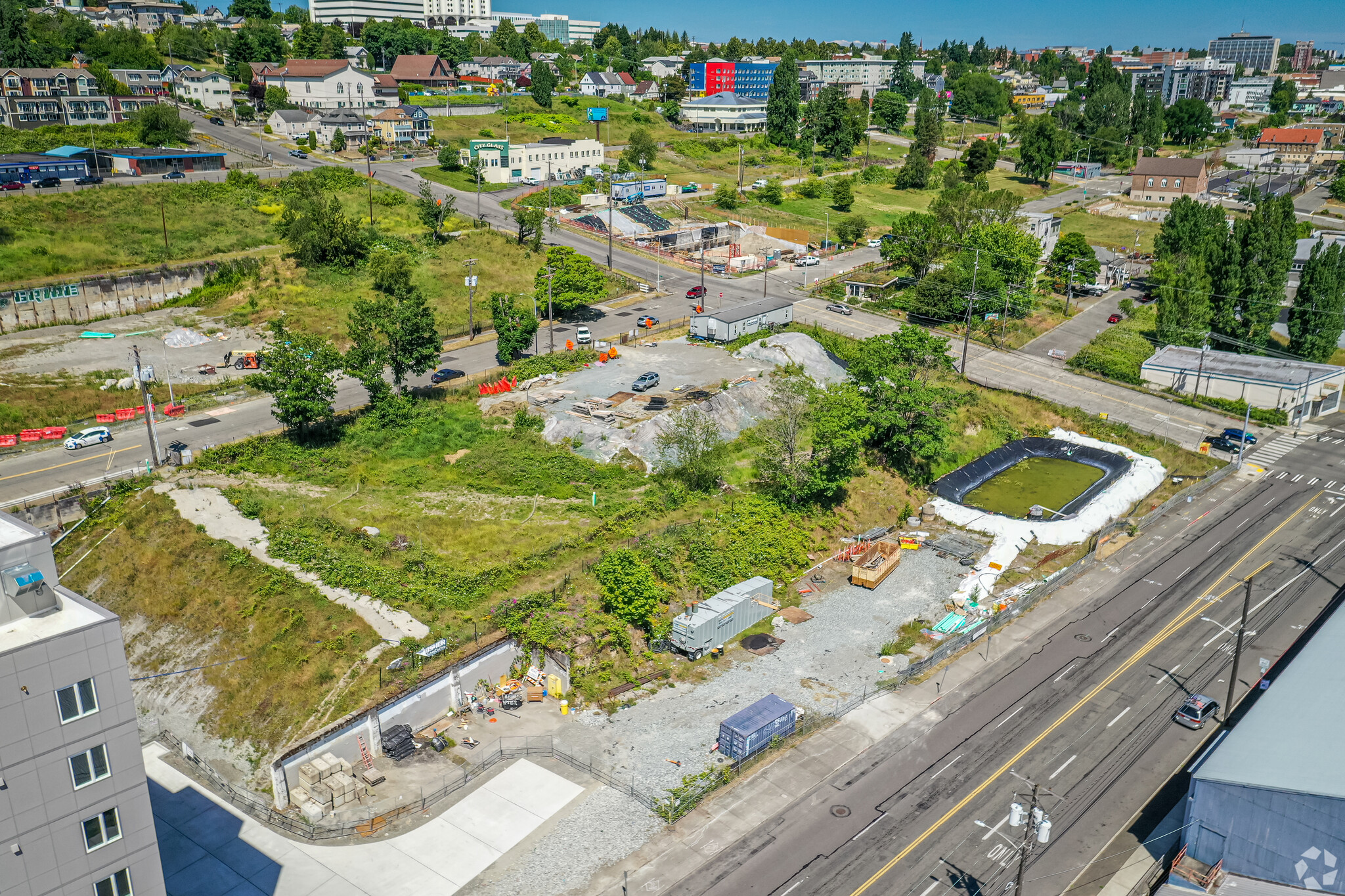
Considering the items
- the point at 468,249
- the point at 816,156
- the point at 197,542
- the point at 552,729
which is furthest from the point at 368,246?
the point at 816,156

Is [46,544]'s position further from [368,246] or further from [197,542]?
[368,246]

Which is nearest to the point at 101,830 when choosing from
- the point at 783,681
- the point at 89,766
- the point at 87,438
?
the point at 89,766

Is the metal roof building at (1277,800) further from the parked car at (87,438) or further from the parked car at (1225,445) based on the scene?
the parked car at (87,438)

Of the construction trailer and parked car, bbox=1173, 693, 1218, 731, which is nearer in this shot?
parked car, bbox=1173, 693, 1218, 731

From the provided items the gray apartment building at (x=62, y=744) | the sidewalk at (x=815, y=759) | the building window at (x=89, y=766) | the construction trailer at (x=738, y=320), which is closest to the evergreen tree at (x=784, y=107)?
the construction trailer at (x=738, y=320)

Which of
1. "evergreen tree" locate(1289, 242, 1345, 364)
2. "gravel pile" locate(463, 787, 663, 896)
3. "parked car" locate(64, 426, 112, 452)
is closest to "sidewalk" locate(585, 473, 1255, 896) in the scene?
"gravel pile" locate(463, 787, 663, 896)

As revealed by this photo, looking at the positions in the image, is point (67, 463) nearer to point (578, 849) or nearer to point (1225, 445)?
point (578, 849)

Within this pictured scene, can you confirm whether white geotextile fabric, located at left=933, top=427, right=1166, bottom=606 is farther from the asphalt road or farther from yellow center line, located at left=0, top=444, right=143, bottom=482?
yellow center line, located at left=0, top=444, right=143, bottom=482
